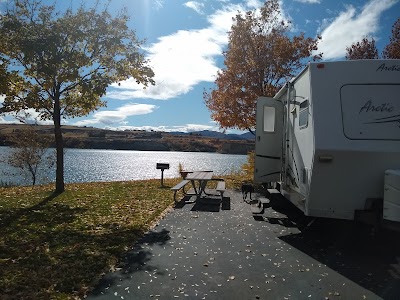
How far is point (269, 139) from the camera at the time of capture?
10.7 metres

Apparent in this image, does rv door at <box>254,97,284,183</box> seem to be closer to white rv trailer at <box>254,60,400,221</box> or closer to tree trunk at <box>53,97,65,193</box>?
white rv trailer at <box>254,60,400,221</box>

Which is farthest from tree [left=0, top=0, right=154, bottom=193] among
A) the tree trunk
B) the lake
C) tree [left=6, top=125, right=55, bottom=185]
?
tree [left=6, top=125, right=55, bottom=185]

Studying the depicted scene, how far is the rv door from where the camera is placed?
10477 mm

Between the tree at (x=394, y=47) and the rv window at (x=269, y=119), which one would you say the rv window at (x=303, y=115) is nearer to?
the rv window at (x=269, y=119)

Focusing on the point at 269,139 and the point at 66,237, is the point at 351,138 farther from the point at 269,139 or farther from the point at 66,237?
the point at 66,237

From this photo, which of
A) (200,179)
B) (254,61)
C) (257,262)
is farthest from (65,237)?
(254,61)

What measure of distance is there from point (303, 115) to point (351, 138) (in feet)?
4.34

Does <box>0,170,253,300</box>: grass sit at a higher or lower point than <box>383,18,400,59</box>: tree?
lower

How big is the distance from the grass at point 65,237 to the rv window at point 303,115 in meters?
4.37

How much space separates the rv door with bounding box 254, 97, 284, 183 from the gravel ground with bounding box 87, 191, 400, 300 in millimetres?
1624

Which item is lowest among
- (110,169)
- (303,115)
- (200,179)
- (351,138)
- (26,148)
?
(110,169)

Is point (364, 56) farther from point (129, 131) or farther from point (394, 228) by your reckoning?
point (129, 131)

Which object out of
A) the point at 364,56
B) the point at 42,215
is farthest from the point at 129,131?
the point at 42,215

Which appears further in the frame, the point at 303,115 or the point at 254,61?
the point at 254,61
